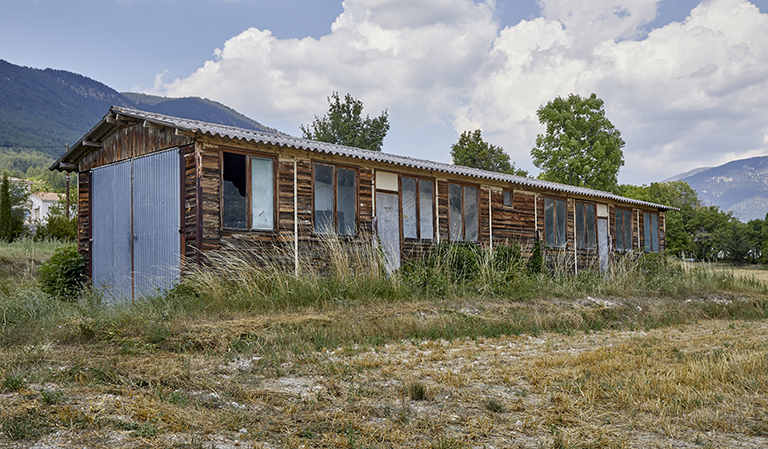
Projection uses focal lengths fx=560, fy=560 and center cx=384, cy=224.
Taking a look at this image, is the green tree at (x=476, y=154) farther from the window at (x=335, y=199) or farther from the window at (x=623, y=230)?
the window at (x=335, y=199)

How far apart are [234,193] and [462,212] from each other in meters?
6.20

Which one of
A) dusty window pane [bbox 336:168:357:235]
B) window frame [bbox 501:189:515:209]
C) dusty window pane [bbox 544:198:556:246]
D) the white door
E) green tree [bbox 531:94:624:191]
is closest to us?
dusty window pane [bbox 336:168:357:235]

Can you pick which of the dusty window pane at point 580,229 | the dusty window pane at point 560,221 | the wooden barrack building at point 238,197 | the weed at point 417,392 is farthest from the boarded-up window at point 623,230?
the weed at point 417,392

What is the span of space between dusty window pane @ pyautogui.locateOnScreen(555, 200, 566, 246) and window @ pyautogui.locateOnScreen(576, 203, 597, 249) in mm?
796

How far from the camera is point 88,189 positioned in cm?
1227

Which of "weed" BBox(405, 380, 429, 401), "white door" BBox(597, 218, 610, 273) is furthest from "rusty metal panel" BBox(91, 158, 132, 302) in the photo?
"white door" BBox(597, 218, 610, 273)

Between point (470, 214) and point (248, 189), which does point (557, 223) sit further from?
point (248, 189)

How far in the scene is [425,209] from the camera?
13180 mm

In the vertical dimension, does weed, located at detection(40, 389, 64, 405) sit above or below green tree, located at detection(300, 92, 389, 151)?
below

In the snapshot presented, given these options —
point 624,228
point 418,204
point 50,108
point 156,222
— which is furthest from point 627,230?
point 50,108

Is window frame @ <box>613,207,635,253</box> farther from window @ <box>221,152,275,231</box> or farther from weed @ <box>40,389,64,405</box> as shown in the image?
weed @ <box>40,389,64,405</box>

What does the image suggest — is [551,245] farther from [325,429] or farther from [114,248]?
[325,429]

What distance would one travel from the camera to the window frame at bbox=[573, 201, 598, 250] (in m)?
17.4

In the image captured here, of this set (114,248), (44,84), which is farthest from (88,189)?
(44,84)
